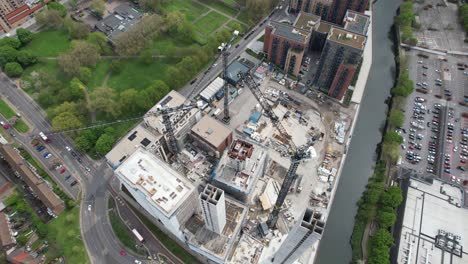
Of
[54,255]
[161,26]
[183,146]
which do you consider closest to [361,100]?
[183,146]

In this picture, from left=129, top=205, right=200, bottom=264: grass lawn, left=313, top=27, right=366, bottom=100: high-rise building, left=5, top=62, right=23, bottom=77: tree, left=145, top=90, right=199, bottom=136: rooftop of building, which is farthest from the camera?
left=5, top=62, right=23, bottom=77: tree

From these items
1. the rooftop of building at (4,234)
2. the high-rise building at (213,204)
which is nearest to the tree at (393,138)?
the high-rise building at (213,204)

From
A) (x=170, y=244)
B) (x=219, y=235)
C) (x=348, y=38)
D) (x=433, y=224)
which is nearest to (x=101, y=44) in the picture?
(x=170, y=244)

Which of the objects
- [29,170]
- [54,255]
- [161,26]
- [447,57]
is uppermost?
[447,57]

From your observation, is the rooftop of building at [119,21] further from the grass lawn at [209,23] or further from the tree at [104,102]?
the tree at [104,102]

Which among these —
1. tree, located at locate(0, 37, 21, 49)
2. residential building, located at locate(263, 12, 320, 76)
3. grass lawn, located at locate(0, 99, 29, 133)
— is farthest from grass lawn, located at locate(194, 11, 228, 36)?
grass lawn, located at locate(0, 99, 29, 133)

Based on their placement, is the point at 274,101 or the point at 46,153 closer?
the point at 46,153

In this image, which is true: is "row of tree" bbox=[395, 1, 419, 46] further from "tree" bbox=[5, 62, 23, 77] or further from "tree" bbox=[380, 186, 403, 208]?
"tree" bbox=[5, 62, 23, 77]

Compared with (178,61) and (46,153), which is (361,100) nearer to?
(178,61)
